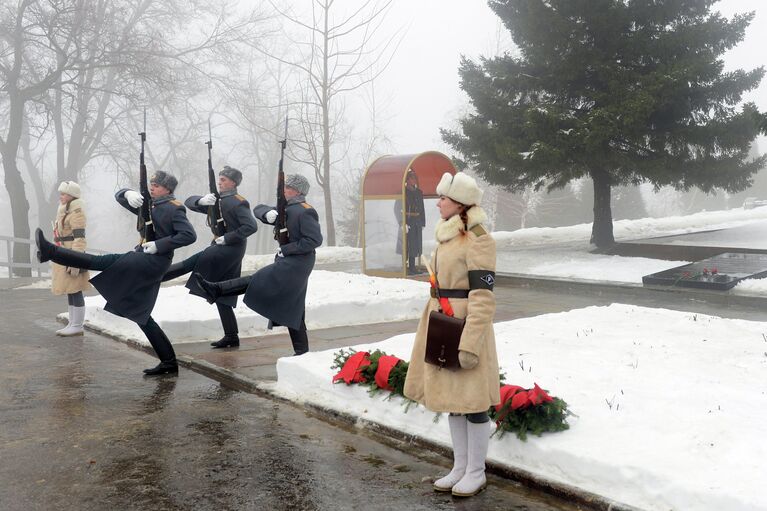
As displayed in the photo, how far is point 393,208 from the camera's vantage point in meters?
16.8

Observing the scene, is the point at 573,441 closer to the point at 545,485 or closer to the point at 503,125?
the point at 545,485

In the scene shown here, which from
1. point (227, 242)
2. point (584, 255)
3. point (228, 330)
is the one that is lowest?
point (228, 330)

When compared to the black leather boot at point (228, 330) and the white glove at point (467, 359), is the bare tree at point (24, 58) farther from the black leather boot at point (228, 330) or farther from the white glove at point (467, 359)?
the white glove at point (467, 359)

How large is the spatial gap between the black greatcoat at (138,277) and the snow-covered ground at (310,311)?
193 cm

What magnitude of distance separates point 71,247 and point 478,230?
23.9ft

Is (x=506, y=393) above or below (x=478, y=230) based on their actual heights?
below

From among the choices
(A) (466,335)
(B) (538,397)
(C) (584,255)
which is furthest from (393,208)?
(A) (466,335)

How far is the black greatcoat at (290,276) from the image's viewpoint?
7531 millimetres

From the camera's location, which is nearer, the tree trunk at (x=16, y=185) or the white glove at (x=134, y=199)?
the white glove at (x=134, y=199)

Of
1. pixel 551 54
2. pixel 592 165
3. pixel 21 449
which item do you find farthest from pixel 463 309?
pixel 551 54

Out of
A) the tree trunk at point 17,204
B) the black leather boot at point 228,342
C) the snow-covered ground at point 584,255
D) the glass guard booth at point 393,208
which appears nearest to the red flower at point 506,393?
the black leather boot at point 228,342

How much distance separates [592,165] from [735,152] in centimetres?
374

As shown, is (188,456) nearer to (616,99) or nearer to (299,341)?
(299,341)

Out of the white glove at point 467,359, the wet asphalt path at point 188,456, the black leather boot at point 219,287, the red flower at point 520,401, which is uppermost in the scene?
the black leather boot at point 219,287
